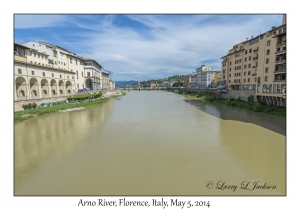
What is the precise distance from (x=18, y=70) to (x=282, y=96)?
32.2 meters

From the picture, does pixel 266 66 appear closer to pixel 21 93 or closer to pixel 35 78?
pixel 35 78

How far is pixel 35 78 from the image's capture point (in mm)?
23891

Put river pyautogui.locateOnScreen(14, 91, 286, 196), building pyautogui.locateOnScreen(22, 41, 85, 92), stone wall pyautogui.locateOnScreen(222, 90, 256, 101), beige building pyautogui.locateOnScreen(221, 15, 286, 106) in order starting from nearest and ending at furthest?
river pyautogui.locateOnScreen(14, 91, 286, 196), beige building pyautogui.locateOnScreen(221, 15, 286, 106), stone wall pyautogui.locateOnScreen(222, 90, 256, 101), building pyautogui.locateOnScreen(22, 41, 85, 92)

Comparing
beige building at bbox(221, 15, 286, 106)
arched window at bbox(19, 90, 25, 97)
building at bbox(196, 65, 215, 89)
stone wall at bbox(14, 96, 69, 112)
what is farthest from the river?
building at bbox(196, 65, 215, 89)

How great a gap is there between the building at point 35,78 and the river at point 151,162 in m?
11.1

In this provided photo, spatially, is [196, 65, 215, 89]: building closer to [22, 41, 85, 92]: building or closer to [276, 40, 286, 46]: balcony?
[22, 41, 85, 92]: building

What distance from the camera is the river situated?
6.21 m

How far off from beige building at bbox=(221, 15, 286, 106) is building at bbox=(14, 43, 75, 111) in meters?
31.3

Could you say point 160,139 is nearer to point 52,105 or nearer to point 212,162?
point 212,162

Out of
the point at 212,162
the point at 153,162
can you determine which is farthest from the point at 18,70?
the point at 212,162

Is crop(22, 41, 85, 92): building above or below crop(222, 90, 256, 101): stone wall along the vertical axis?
above

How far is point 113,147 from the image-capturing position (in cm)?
1018

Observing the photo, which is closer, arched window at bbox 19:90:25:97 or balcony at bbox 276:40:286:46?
balcony at bbox 276:40:286:46

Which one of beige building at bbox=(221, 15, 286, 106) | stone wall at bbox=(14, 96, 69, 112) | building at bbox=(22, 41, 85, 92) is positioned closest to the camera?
stone wall at bbox=(14, 96, 69, 112)
